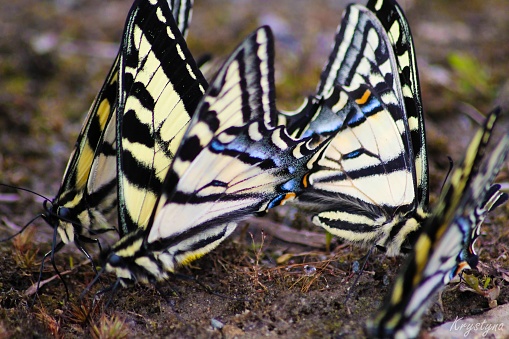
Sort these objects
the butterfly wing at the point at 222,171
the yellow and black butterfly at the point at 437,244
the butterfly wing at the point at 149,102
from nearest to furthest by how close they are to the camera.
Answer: the yellow and black butterfly at the point at 437,244 → the butterfly wing at the point at 222,171 → the butterfly wing at the point at 149,102

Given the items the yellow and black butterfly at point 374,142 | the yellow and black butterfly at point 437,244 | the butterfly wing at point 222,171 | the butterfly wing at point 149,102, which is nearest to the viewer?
the yellow and black butterfly at point 437,244

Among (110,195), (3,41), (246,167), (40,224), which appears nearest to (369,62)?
(246,167)

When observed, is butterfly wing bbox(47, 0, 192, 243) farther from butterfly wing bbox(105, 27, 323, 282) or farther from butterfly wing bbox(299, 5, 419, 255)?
butterfly wing bbox(299, 5, 419, 255)

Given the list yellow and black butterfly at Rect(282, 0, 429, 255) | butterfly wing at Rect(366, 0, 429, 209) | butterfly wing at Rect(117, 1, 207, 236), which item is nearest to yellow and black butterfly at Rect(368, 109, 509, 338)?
yellow and black butterfly at Rect(282, 0, 429, 255)

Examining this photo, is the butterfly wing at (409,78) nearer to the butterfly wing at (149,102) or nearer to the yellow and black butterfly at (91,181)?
the butterfly wing at (149,102)

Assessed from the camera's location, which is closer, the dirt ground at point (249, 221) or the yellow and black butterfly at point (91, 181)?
the dirt ground at point (249, 221)

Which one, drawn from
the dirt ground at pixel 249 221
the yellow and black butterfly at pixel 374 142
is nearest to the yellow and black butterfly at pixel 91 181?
the dirt ground at pixel 249 221
